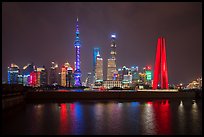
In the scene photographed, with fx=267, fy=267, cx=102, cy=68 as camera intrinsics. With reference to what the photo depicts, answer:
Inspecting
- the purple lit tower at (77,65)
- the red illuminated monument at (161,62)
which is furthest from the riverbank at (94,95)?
the purple lit tower at (77,65)

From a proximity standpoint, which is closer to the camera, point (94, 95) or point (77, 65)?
point (94, 95)

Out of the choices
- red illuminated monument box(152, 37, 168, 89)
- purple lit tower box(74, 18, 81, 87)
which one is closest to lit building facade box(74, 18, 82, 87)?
purple lit tower box(74, 18, 81, 87)

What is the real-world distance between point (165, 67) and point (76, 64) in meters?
79.8

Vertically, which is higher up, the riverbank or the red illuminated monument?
the red illuminated monument

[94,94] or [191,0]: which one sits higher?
[191,0]

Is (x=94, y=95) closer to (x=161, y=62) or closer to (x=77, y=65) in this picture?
(x=161, y=62)

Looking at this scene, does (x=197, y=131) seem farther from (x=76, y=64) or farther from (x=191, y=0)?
(x=76, y=64)

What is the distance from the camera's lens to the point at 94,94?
54281 mm

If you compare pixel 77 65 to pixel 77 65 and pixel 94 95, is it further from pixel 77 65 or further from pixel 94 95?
pixel 94 95

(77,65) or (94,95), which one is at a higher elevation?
(77,65)

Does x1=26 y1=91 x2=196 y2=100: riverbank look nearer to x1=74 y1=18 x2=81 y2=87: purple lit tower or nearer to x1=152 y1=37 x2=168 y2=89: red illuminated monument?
x1=152 y1=37 x2=168 y2=89: red illuminated monument

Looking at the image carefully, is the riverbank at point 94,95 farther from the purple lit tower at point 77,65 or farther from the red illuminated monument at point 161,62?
the purple lit tower at point 77,65

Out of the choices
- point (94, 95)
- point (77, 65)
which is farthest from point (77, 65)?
point (94, 95)

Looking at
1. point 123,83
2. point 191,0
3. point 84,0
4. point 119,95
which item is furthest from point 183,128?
point 123,83
